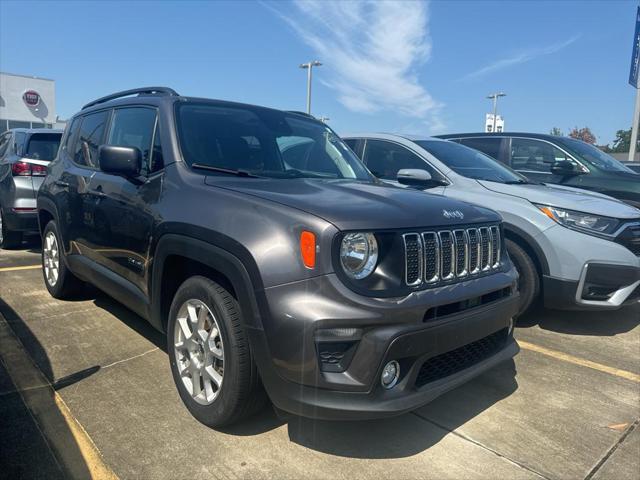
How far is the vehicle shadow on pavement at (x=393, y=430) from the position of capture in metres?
2.59

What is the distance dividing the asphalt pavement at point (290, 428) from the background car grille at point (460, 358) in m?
0.42

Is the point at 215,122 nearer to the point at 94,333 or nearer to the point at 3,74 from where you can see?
the point at 94,333

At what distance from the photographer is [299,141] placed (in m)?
3.83

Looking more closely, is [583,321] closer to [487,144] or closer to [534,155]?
[534,155]

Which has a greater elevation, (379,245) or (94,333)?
(379,245)

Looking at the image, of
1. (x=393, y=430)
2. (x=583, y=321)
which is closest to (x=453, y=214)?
(x=393, y=430)

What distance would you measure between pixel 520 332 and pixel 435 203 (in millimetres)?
2282

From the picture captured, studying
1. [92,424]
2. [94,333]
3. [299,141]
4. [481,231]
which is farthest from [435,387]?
[94,333]

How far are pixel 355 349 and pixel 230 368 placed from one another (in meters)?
0.68

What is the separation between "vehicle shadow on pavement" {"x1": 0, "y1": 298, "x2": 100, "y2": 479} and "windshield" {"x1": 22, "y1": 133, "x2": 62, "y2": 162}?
3.81 m

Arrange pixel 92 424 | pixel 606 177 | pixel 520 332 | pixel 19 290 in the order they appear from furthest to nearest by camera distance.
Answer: pixel 606 177
pixel 19 290
pixel 520 332
pixel 92 424

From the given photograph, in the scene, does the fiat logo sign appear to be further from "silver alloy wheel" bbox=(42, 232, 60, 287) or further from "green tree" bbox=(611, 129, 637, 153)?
"green tree" bbox=(611, 129, 637, 153)

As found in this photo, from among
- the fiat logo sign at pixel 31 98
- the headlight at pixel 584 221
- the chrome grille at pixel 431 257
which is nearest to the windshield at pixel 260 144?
the chrome grille at pixel 431 257

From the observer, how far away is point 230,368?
2.46m
